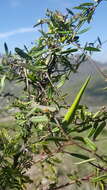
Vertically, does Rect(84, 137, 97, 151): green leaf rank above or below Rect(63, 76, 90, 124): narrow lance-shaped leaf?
below

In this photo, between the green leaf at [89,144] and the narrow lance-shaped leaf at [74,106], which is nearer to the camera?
the narrow lance-shaped leaf at [74,106]

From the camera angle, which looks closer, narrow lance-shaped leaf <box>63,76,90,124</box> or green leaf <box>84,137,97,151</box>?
narrow lance-shaped leaf <box>63,76,90,124</box>

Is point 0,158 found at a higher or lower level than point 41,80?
lower

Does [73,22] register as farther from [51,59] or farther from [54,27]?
[51,59]

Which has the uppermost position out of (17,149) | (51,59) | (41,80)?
(51,59)

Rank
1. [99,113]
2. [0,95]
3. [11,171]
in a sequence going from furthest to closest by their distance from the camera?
[11,171] → [0,95] → [99,113]

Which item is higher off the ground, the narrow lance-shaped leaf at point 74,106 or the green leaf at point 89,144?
the narrow lance-shaped leaf at point 74,106

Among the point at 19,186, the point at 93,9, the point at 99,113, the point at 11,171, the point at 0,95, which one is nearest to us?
the point at 99,113

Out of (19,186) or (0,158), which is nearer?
(0,158)

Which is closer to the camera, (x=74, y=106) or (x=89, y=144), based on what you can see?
(x=74, y=106)

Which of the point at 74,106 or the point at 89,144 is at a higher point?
the point at 74,106

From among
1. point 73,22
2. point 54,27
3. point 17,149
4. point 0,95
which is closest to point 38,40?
point 54,27
